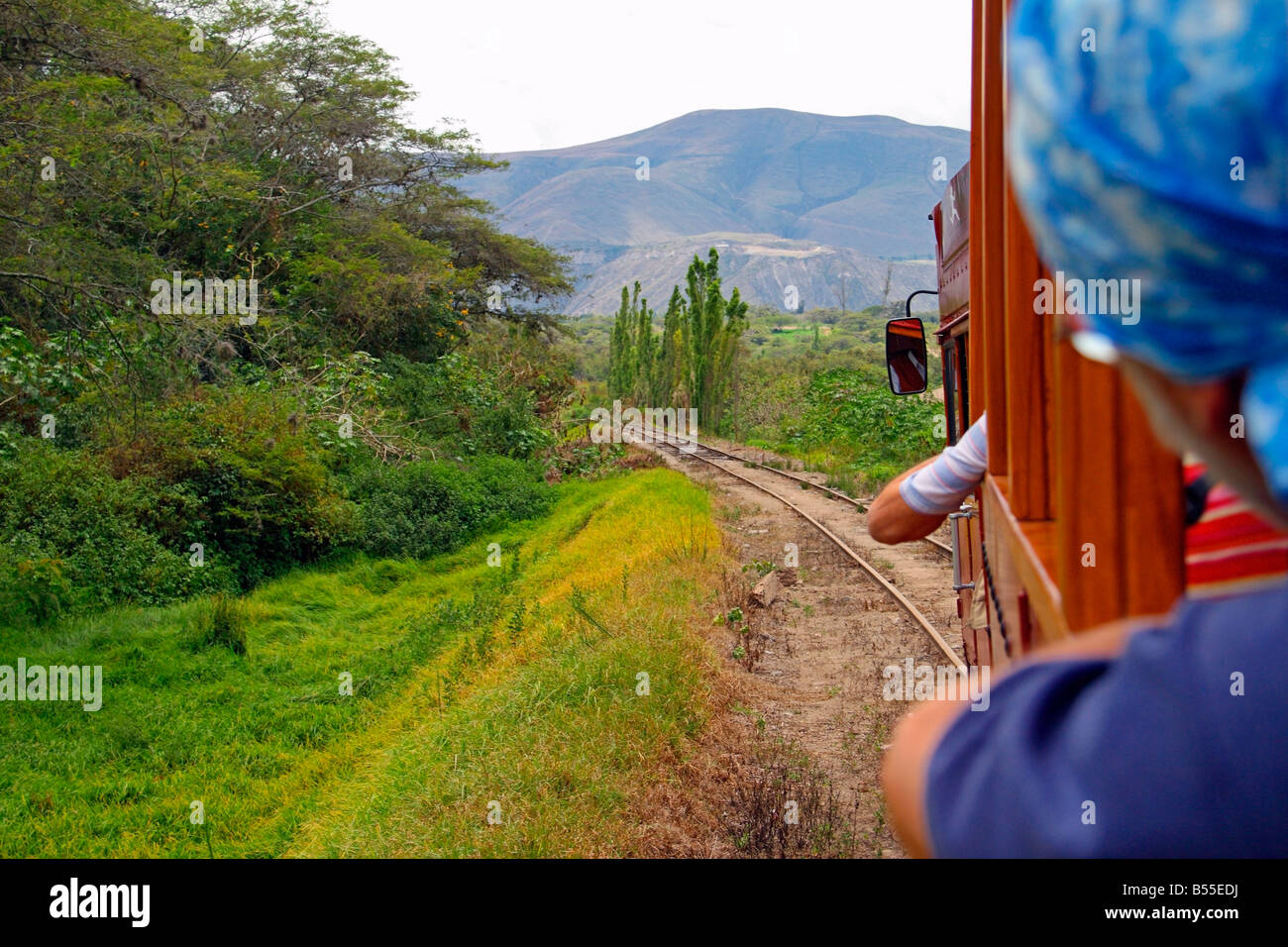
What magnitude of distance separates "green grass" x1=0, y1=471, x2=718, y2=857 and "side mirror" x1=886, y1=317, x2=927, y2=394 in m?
2.78

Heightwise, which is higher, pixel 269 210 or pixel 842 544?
pixel 269 210

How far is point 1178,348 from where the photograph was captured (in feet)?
2.14

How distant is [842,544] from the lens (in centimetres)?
1412

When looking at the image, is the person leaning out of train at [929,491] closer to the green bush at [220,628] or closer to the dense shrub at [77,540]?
the green bush at [220,628]

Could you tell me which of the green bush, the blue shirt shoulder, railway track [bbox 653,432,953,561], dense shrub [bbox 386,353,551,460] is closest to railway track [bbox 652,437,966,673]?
railway track [bbox 653,432,953,561]

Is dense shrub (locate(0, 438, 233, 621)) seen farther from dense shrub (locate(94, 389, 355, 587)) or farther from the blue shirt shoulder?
the blue shirt shoulder

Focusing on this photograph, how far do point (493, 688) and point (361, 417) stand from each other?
36.8ft

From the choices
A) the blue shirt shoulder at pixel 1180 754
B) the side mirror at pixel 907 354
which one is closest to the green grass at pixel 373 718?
the side mirror at pixel 907 354

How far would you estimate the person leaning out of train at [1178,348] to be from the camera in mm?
616

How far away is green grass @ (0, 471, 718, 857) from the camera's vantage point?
6.10 metres

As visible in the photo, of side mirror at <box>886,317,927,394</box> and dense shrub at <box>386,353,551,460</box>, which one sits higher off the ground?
dense shrub at <box>386,353,551,460</box>

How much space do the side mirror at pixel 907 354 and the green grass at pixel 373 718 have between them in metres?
2.78
